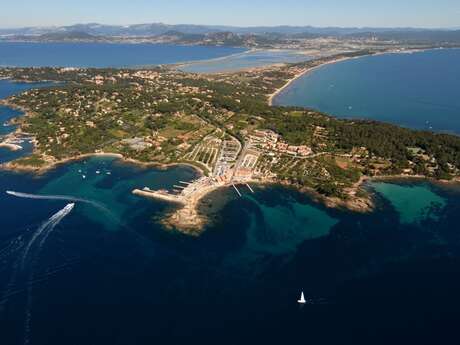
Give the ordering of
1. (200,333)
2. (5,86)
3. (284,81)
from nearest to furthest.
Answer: (200,333) → (5,86) → (284,81)

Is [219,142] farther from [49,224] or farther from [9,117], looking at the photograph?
[9,117]

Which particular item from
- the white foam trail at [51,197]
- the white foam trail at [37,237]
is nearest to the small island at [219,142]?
the white foam trail at [51,197]

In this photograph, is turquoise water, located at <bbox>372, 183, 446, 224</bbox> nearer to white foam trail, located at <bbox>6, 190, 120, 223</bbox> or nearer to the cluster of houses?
the cluster of houses

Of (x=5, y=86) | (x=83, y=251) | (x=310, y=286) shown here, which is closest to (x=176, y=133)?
(x=83, y=251)

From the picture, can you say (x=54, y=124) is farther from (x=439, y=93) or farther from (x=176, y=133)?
(x=439, y=93)

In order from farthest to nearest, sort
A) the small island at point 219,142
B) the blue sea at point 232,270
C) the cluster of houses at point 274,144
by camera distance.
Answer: the cluster of houses at point 274,144, the small island at point 219,142, the blue sea at point 232,270

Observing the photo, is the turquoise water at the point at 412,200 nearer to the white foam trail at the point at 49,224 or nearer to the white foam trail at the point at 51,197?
the white foam trail at the point at 51,197
